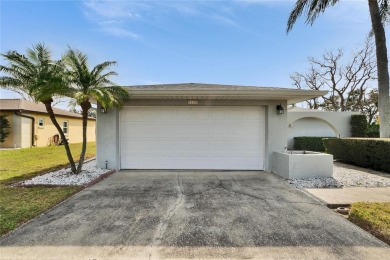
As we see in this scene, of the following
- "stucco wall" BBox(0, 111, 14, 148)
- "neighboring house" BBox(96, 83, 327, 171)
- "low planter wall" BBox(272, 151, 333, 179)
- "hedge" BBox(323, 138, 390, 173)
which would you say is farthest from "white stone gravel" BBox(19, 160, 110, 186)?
"stucco wall" BBox(0, 111, 14, 148)

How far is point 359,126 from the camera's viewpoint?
1625cm

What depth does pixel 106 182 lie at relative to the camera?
20.3ft

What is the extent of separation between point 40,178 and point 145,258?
18.3 feet

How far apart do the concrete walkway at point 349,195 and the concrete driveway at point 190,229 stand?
330 millimetres

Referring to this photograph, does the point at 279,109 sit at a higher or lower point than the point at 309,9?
lower

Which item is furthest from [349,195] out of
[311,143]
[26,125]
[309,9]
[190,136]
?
[26,125]

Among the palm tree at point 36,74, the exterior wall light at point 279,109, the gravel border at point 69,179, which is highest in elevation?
the palm tree at point 36,74

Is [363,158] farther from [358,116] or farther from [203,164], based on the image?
[358,116]

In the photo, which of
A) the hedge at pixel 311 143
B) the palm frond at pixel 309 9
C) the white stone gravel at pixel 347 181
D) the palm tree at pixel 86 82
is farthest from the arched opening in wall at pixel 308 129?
the palm tree at pixel 86 82

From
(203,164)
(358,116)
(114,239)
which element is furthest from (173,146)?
(358,116)

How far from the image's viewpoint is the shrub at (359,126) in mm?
16188

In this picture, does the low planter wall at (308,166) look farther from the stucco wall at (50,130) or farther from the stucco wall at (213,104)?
the stucco wall at (50,130)

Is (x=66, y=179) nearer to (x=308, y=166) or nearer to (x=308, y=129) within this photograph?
(x=308, y=166)

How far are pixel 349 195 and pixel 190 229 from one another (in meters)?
4.14
